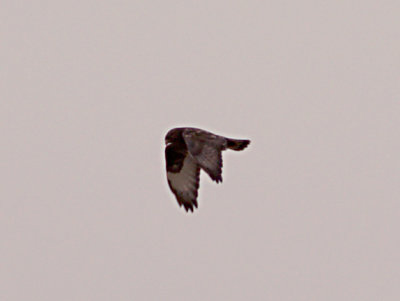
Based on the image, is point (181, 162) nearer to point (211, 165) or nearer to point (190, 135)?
point (190, 135)

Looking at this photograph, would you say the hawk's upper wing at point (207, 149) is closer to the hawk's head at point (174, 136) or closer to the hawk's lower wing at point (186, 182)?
the hawk's head at point (174, 136)

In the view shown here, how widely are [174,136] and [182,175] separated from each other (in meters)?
0.93

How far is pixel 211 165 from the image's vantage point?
14.9 m

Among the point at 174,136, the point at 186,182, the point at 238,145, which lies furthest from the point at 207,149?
the point at 186,182

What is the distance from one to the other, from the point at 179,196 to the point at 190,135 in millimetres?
1768

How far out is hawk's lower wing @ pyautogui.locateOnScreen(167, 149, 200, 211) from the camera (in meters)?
17.3

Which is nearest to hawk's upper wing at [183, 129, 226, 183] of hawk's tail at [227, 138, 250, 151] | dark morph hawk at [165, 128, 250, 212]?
dark morph hawk at [165, 128, 250, 212]

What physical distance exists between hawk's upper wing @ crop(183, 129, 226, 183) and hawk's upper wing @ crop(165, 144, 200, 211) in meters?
1.08

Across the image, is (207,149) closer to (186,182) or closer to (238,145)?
(238,145)

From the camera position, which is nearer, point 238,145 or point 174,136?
point 238,145

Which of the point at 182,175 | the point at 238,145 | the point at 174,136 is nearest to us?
the point at 238,145

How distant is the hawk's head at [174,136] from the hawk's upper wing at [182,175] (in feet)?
0.63

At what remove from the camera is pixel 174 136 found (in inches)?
683

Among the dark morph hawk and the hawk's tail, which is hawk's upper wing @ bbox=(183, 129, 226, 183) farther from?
the hawk's tail
